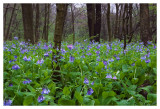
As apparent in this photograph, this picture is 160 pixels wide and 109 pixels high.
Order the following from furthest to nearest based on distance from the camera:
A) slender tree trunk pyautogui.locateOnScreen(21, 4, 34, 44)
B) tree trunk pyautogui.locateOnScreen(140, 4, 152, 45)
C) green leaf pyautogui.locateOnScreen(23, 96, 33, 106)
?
slender tree trunk pyautogui.locateOnScreen(21, 4, 34, 44)
tree trunk pyautogui.locateOnScreen(140, 4, 152, 45)
green leaf pyautogui.locateOnScreen(23, 96, 33, 106)

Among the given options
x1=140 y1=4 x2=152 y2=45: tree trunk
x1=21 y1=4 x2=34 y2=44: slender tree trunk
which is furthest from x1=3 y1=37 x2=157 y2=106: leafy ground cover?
x1=21 y1=4 x2=34 y2=44: slender tree trunk

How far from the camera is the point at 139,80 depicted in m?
2.02

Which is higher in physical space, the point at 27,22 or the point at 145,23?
the point at 27,22

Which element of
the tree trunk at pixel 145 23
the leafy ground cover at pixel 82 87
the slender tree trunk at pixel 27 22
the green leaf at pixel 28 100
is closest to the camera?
the green leaf at pixel 28 100

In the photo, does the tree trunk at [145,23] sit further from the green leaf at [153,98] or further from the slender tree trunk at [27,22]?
the green leaf at [153,98]

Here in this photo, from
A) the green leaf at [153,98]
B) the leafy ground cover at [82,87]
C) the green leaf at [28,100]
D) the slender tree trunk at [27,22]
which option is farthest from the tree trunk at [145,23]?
the green leaf at [28,100]

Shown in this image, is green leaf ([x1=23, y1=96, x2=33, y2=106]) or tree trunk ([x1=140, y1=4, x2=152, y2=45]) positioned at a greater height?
tree trunk ([x1=140, y1=4, x2=152, y2=45])

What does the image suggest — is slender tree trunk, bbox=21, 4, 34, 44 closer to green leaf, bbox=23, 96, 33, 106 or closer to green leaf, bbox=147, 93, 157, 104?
green leaf, bbox=23, 96, 33, 106

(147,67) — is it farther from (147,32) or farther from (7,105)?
(147,32)

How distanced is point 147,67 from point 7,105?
180cm

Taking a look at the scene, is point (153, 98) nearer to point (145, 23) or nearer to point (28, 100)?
point (28, 100)

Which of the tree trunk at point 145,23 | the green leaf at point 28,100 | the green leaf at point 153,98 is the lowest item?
the green leaf at point 153,98

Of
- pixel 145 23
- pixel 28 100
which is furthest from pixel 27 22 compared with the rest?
pixel 28 100

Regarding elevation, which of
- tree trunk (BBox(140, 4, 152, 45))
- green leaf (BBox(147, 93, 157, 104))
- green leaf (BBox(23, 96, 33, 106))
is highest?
tree trunk (BBox(140, 4, 152, 45))
